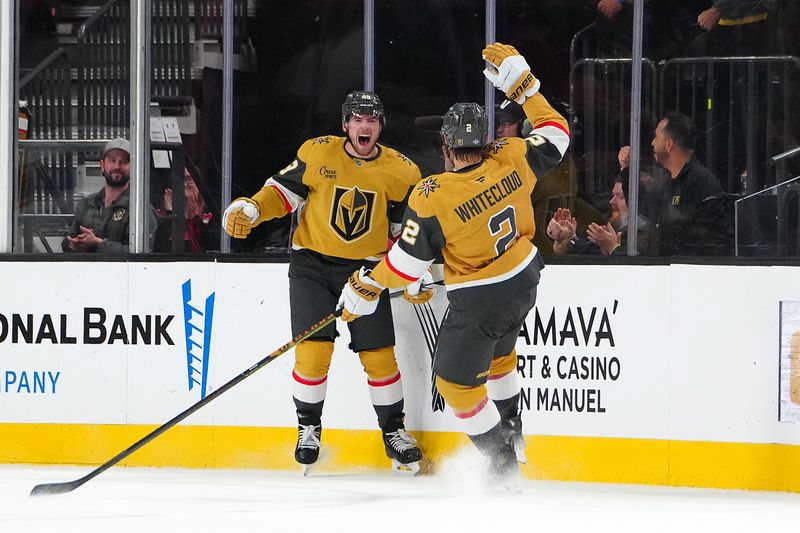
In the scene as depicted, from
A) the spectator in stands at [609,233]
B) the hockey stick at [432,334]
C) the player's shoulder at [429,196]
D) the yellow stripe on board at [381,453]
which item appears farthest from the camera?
the spectator in stands at [609,233]

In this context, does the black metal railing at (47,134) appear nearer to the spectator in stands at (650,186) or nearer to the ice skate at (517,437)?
the ice skate at (517,437)

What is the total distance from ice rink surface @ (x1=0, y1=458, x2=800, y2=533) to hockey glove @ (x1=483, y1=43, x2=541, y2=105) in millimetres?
1297

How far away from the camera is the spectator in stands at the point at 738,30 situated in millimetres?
4410

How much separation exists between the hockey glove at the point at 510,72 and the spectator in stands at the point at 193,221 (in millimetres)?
1330

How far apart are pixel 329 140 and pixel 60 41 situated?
4.11ft

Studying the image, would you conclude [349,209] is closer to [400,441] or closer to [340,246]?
[340,246]

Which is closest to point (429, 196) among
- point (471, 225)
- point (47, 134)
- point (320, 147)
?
point (471, 225)

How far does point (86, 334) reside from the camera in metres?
4.29

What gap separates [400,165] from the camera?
409cm

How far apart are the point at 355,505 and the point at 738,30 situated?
2.33 meters

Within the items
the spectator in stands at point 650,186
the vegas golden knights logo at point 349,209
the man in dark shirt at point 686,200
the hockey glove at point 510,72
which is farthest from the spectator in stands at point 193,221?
the man in dark shirt at point 686,200

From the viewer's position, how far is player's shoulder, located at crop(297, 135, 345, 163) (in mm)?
4062

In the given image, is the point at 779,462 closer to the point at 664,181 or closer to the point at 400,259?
the point at 664,181

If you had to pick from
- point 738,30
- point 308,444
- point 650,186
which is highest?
point 738,30
